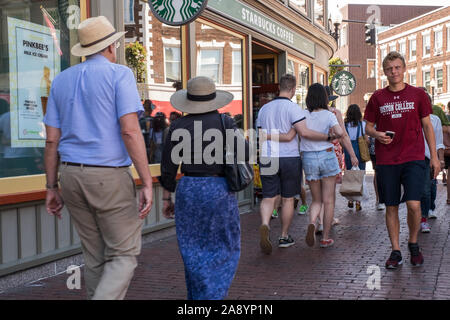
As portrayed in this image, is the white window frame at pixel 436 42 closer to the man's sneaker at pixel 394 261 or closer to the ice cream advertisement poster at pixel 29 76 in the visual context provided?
the man's sneaker at pixel 394 261

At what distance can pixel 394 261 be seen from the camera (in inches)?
225

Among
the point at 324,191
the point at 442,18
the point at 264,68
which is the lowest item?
the point at 324,191

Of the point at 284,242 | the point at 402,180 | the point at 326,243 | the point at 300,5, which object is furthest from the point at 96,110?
the point at 300,5

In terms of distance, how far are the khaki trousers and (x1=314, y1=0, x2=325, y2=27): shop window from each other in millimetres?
13454

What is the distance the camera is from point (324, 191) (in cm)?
696

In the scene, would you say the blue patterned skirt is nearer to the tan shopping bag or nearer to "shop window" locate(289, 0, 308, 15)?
the tan shopping bag

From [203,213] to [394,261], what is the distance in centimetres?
261

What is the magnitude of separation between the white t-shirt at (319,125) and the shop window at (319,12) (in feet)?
31.8

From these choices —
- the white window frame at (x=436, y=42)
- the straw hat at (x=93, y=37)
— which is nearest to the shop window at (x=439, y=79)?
the white window frame at (x=436, y=42)

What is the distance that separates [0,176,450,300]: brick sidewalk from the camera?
4977mm

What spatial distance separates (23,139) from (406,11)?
68469 millimetres
